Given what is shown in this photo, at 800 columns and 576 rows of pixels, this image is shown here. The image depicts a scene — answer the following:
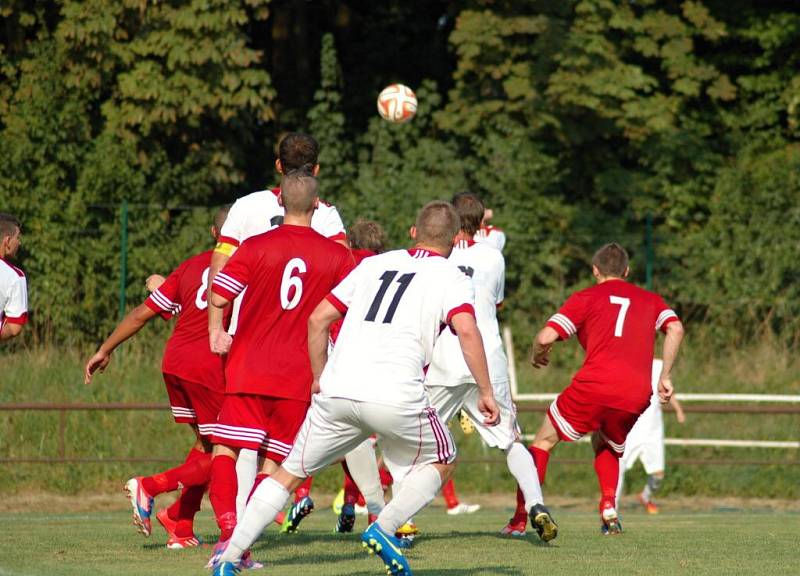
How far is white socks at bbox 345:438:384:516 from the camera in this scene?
9.05 m

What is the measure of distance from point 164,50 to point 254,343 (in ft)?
47.6

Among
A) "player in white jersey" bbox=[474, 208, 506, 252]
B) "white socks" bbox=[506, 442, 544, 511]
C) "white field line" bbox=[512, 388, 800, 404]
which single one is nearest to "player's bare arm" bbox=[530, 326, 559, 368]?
"white socks" bbox=[506, 442, 544, 511]

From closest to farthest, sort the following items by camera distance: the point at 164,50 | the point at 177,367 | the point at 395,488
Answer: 1. the point at 395,488
2. the point at 177,367
3. the point at 164,50

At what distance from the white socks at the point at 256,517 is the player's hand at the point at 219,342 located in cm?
96

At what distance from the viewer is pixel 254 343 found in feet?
25.3

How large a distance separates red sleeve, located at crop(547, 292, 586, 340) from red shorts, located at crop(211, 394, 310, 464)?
2727 millimetres

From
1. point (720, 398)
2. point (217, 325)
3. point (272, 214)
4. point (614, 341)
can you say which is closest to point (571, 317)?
point (614, 341)

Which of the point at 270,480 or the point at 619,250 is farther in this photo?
the point at 619,250

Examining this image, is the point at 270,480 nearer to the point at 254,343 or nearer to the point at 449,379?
the point at 254,343

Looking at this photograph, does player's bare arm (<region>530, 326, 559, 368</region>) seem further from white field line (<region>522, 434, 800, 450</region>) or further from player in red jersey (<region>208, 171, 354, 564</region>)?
white field line (<region>522, 434, 800, 450</region>)

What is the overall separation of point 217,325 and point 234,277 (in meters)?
0.29

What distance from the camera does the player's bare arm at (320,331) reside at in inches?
283

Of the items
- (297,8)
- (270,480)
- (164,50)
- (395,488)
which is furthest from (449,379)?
(297,8)

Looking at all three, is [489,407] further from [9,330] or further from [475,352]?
[9,330]
